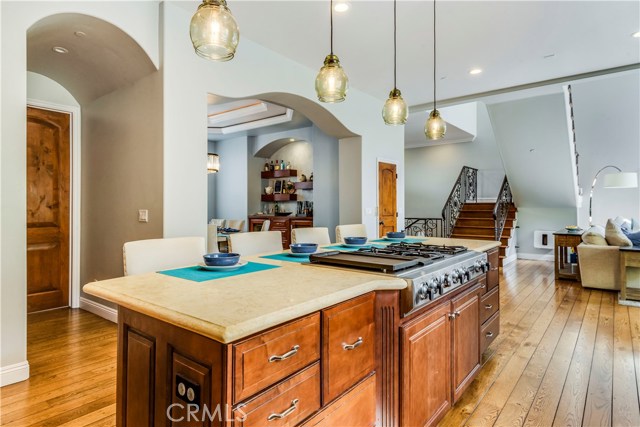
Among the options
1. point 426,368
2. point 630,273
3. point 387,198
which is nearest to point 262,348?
point 426,368

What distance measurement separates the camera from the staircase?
7.91 meters

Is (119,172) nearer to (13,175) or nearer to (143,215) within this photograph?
(143,215)

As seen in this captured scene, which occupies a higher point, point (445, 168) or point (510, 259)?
point (445, 168)

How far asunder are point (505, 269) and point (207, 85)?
6.21m

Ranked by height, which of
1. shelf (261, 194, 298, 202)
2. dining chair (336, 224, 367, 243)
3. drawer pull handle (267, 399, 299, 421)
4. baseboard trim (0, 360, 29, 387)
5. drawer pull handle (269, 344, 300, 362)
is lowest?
baseboard trim (0, 360, 29, 387)

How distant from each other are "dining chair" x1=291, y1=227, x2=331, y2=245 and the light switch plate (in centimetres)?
133

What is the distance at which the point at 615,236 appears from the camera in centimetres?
500

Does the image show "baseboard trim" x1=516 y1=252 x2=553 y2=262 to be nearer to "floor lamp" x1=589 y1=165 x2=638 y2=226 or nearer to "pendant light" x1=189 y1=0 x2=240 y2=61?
"floor lamp" x1=589 y1=165 x2=638 y2=226

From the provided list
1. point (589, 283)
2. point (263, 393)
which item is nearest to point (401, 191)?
point (589, 283)

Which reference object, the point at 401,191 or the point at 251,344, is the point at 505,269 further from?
the point at 251,344

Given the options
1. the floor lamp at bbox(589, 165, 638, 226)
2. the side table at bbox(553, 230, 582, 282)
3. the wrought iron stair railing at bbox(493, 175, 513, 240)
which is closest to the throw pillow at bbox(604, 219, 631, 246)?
the side table at bbox(553, 230, 582, 282)

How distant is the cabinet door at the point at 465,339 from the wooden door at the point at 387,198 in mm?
3445

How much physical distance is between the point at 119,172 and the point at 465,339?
3403 mm

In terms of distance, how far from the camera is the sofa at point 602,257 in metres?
5.02
